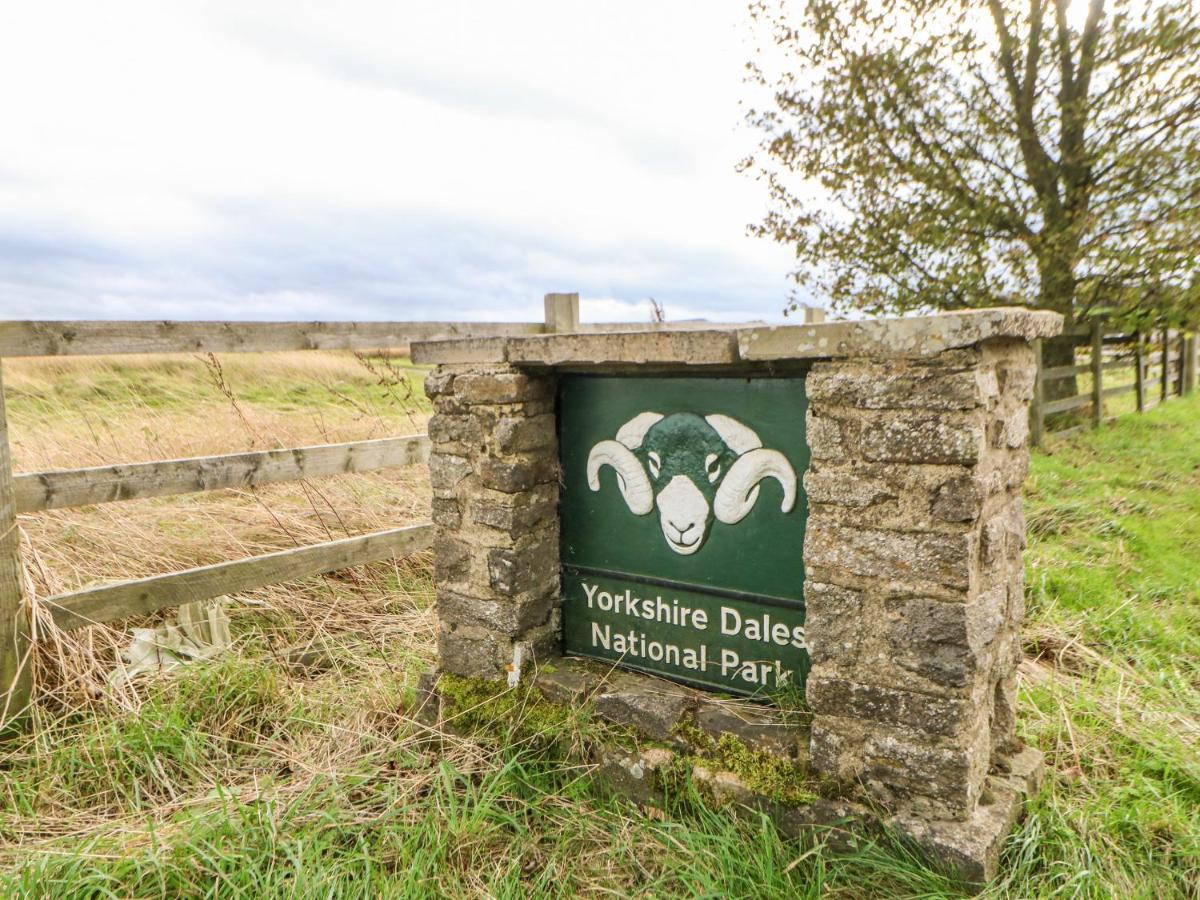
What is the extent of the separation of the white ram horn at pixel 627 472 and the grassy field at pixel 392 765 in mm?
1003

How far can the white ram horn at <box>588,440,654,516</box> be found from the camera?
2996mm

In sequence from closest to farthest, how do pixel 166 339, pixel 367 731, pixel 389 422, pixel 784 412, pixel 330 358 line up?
pixel 784 412 → pixel 367 731 → pixel 166 339 → pixel 389 422 → pixel 330 358

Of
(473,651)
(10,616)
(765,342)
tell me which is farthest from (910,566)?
(10,616)

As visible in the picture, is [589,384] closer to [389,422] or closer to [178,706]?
[178,706]

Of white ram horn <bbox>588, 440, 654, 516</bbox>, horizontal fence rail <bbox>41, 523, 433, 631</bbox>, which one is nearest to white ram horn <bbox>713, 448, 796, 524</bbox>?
white ram horn <bbox>588, 440, 654, 516</bbox>

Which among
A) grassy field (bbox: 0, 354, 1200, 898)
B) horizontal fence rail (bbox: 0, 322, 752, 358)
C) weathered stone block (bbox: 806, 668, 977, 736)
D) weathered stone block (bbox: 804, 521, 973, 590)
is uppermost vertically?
horizontal fence rail (bbox: 0, 322, 752, 358)

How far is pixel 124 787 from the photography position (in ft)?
10.0

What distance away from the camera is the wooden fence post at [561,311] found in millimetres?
6051

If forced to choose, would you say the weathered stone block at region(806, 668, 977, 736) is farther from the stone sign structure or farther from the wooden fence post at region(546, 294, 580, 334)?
the wooden fence post at region(546, 294, 580, 334)

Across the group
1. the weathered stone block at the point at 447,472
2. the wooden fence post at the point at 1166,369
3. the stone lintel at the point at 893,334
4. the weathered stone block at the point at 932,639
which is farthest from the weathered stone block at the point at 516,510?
the wooden fence post at the point at 1166,369

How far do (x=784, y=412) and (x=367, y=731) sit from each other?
84.3 inches

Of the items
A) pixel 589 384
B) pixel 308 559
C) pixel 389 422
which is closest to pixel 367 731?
pixel 308 559

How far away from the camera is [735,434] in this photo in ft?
9.05

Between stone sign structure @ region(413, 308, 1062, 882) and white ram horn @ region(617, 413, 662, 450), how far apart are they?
16 mm
